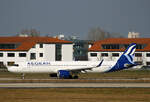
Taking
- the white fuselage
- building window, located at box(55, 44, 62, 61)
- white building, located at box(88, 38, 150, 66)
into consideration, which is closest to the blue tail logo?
the white fuselage

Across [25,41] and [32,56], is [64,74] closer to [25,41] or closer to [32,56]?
[32,56]

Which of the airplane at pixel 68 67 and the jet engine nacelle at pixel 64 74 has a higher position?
the airplane at pixel 68 67

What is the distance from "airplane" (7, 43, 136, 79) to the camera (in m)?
69.8


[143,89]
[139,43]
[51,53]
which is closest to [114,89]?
[143,89]

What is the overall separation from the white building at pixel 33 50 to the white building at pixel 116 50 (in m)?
9.20

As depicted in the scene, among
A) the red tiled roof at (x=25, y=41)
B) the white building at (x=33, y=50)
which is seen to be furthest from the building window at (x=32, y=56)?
the red tiled roof at (x=25, y=41)

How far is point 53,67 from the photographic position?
70.7 m

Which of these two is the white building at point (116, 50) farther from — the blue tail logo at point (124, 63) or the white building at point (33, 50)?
the blue tail logo at point (124, 63)

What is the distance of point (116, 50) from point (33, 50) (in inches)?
963

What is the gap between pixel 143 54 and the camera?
12469 cm

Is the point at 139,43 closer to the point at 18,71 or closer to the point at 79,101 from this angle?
the point at 18,71

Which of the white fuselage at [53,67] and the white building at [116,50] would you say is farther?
the white building at [116,50]

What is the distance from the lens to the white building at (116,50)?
125 m

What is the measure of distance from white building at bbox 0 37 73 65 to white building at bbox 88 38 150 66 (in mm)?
9195
